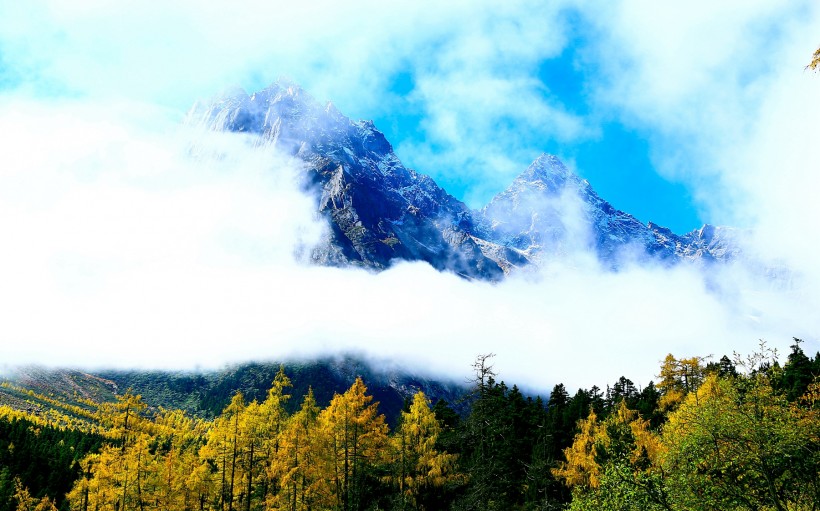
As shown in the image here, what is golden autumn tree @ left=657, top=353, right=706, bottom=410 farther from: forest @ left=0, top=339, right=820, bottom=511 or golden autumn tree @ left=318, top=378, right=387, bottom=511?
golden autumn tree @ left=318, top=378, right=387, bottom=511

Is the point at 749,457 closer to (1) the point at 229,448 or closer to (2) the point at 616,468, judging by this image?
(2) the point at 616,468

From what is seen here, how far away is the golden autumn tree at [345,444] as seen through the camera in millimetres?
48875

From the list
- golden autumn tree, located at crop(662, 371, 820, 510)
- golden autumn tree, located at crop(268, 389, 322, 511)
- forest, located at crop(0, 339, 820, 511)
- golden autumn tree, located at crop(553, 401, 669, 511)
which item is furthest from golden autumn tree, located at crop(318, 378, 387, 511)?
golden autumn tree, located at crop(662, 371, 820, 510)

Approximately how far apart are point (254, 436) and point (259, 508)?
1529 cm

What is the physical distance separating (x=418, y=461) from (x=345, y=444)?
8.96 m

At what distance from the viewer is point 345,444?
4884 cm

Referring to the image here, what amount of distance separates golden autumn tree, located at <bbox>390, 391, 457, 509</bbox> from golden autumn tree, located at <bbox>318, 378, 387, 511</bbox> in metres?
2.57

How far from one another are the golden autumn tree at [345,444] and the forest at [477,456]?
149 mm

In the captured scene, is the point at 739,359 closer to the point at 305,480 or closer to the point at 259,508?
the point at 305,480

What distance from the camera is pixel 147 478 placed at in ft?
170

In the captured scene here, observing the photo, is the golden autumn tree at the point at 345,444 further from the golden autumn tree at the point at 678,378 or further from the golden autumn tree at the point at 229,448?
the golden autumn tree at the point at 678,378

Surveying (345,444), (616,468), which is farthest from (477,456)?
(616,468)

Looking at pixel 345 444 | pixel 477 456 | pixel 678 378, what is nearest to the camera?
pixel 477 456

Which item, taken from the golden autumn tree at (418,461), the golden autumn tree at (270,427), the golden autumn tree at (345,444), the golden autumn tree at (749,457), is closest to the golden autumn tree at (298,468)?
the golden autumn tree at (345,444)
